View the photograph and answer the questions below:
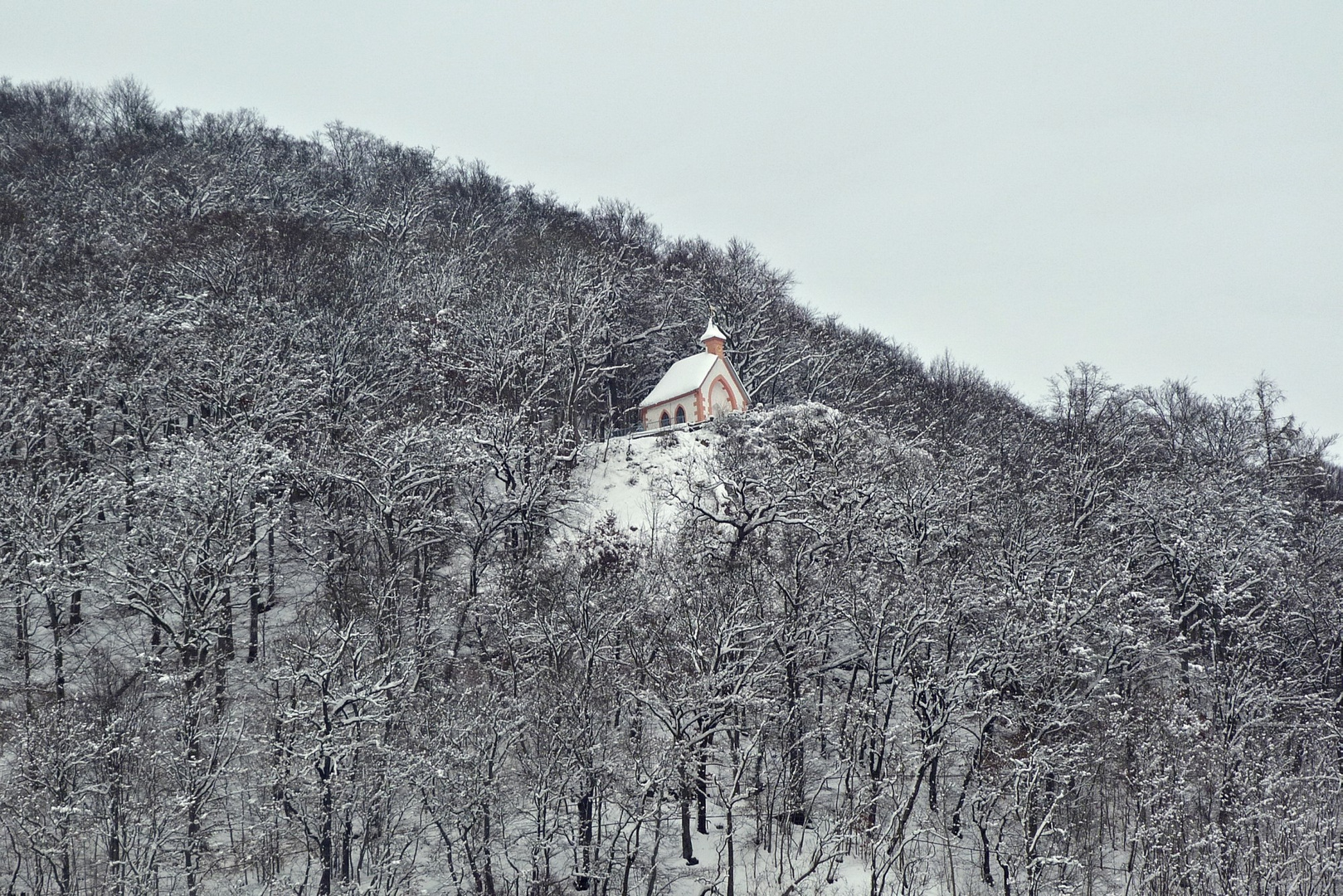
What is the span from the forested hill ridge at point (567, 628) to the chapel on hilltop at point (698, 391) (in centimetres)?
702

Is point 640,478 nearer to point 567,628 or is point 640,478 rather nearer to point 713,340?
point 713,340

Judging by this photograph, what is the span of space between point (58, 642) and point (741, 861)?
19.9 m

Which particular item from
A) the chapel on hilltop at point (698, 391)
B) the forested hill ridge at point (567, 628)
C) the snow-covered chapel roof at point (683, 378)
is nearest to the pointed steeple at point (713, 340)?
the chapel on hilltop at point (698, 391)

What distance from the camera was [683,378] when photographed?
173 feet

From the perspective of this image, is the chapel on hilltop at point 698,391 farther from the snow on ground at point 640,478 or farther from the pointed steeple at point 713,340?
the snow on ground at point 640,478

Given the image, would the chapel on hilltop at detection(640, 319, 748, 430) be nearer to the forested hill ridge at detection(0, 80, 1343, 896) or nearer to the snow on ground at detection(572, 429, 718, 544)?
the snow on ground at detection(572, 429, 718, 544)

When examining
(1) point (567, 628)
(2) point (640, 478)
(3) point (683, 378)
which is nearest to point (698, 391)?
(3) point (683, 378)

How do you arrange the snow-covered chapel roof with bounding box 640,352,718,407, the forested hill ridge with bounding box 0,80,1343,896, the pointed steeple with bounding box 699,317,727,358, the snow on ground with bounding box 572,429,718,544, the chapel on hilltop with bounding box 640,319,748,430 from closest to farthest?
the forested hill ridge with bounding box 0,80,1343,896, the snow on ground with bounding box 572,429,718,544, the chapel on hilltop with bounding box 640,319,748,430, the snow-covered chapel roof with bounding box 640,352,718,407, the pointed steeple with bounding box 699,317,727,358

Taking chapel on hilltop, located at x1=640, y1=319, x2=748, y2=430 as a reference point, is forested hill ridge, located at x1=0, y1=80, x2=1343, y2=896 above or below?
below

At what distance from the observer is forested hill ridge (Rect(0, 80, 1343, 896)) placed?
77.8 ft

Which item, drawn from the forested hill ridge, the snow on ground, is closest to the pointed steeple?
the forested hill ridge

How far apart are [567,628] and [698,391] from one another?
25.2 m

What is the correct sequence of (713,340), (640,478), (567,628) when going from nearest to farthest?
(567,628), (640,478), (713,340)

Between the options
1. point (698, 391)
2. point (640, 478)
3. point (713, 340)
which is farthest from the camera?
point (713, 340)
